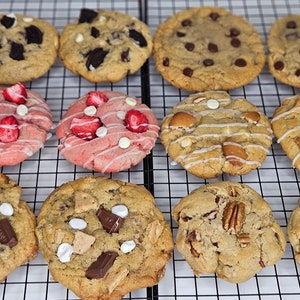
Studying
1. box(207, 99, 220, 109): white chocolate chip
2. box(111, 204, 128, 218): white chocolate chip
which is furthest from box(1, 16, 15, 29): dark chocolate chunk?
box(111, 204, 128, 218): white chocolate chip

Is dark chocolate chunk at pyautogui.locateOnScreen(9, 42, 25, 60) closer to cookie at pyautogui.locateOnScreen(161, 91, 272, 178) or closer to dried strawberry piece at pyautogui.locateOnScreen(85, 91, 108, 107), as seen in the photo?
dried strawberry piece at pyautogui.locateOnScreen(85, 91, 108, 107)

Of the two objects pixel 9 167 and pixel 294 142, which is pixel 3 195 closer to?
pixel 9 167

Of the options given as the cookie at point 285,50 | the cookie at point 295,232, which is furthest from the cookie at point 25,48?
the cookie at point 295,232

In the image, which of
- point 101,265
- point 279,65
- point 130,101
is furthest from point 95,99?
point 279,65

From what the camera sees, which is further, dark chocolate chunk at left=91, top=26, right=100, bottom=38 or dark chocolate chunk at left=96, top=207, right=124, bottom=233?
dark chocolate chunk at left=91, top=26, right=100, bottom=38

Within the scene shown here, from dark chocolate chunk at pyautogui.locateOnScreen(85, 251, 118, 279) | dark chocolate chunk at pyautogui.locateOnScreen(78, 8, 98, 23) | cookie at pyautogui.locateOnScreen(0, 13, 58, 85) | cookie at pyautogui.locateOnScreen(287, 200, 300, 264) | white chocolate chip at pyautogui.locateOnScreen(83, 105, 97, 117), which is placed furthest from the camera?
dark chocolate chunk at pyautogui.locateOnScreen(78, 8, 98, 23)

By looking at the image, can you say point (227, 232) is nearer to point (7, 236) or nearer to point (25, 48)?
point (7, 236)
